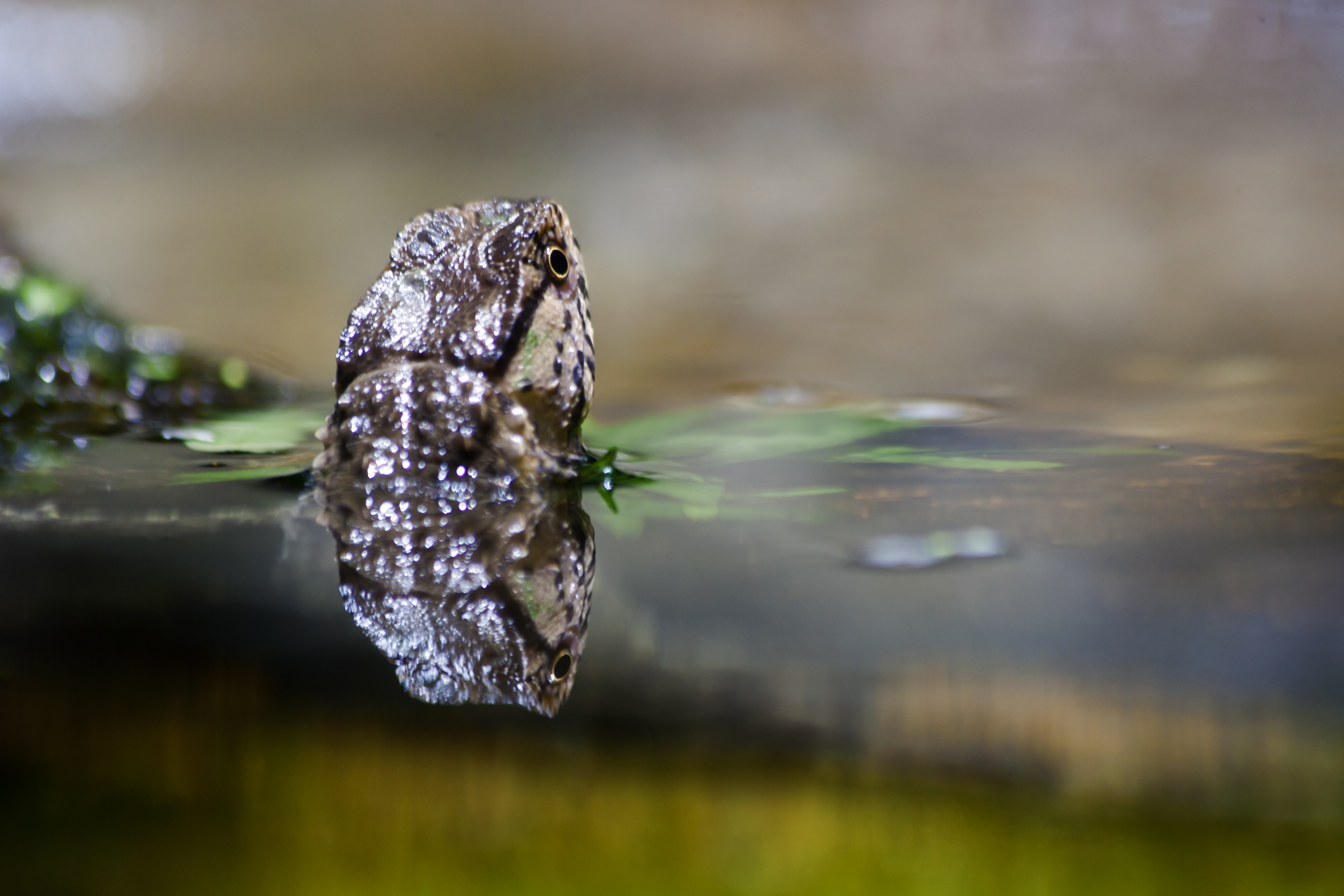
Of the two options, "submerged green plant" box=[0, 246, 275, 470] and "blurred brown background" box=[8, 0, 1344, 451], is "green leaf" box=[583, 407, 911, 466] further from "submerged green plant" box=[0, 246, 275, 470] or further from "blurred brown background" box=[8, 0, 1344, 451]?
"blurred brown background" box=[8, 0, 1344, 451]

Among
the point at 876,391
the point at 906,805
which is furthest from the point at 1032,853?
the point at 876,391

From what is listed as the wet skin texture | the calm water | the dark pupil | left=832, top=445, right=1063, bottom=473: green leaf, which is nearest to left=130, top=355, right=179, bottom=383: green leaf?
the calm water

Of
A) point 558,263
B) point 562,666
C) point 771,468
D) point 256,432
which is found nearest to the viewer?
point 562,666

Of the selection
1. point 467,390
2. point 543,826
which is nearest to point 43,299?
point 467,390

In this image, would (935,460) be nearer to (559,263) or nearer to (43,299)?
(559,263)

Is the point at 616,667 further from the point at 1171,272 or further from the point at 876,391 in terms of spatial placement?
the point at 1171,272

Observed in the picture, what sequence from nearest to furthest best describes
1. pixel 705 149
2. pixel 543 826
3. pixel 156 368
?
pixel 543 826
pixel 156 368
pixel 705 149
